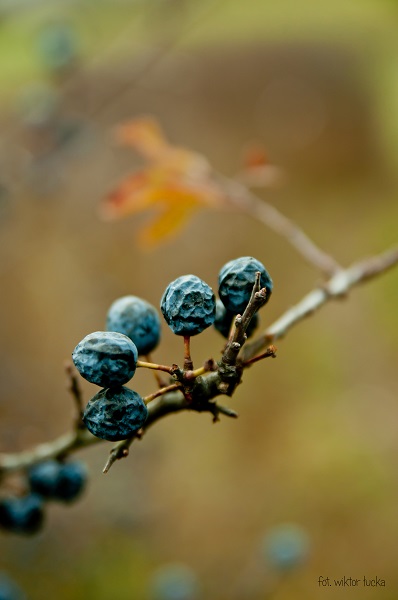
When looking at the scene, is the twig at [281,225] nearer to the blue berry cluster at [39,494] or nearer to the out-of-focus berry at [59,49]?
the blue berry cluster at [39,494]

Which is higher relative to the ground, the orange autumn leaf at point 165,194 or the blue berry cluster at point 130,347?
the orange autumn leaf at point 165,194

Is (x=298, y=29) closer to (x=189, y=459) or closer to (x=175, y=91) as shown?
(x=175, y=91)

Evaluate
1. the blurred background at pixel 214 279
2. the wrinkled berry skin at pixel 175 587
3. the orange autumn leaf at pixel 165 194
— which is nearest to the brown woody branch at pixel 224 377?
the orange autumn leaf at pixel 165 194

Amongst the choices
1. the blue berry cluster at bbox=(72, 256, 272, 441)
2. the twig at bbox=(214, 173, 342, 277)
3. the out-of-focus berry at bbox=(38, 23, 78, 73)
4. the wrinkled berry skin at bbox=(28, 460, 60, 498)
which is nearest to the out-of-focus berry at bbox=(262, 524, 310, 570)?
the twig at bbox=(214, 173, 342, 277)

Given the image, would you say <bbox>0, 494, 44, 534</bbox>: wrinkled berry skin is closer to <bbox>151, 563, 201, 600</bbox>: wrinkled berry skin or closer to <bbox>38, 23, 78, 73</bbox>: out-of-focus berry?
<bbox>151, 563, 201, 600</bbox>: wrinkled berry skin

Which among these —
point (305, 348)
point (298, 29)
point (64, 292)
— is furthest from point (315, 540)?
point (298, 29)

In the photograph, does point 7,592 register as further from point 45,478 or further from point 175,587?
point 175,587
